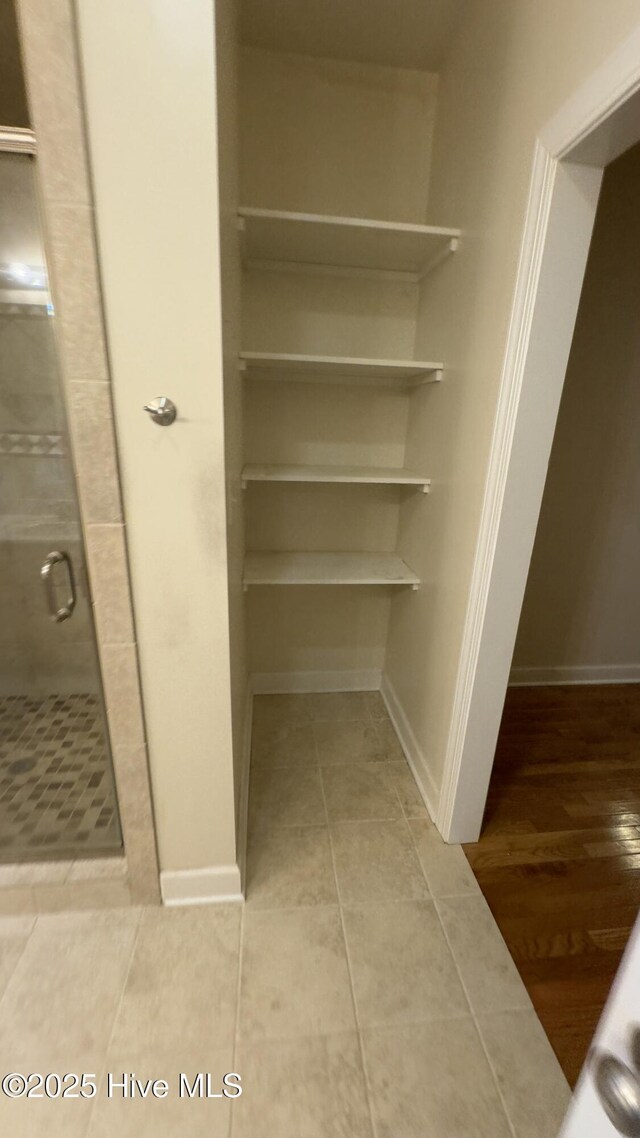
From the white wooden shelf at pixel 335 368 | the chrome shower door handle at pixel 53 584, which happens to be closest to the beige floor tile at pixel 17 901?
the chrome shower door handle at pixel 53 584

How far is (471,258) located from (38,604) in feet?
5.68

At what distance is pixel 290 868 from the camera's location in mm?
1541

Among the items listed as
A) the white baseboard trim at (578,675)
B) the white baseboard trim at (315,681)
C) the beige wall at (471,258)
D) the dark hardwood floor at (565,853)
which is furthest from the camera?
the white baseboard trim at (578,675)

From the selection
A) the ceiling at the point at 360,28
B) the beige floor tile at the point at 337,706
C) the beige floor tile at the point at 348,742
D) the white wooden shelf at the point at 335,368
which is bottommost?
the beige floor tile at the point at 348,742

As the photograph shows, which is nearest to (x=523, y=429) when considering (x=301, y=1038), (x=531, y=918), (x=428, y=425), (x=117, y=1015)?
(x=428, y=425)

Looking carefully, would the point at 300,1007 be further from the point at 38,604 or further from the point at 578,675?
the point at 578,675

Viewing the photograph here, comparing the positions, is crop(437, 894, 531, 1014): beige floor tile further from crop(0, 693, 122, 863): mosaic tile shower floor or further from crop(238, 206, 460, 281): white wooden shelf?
crop(238, 206, 460, 281): white wooden shelf

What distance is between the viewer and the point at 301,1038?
1.13 m

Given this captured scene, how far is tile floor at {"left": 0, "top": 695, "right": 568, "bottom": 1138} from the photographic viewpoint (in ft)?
3.31

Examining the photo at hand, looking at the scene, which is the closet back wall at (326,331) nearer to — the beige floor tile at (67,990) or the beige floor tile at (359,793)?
the beige floor tile at (359,793)

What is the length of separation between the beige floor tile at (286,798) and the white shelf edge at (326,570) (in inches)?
30.3

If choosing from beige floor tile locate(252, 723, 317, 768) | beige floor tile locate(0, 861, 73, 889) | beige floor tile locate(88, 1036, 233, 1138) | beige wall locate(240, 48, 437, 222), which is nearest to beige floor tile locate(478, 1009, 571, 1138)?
beige floor tile locate(88, 1036, 233, 1138)

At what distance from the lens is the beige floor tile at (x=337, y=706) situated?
2291 mm

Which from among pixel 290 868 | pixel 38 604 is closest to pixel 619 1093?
pixel 290 868
